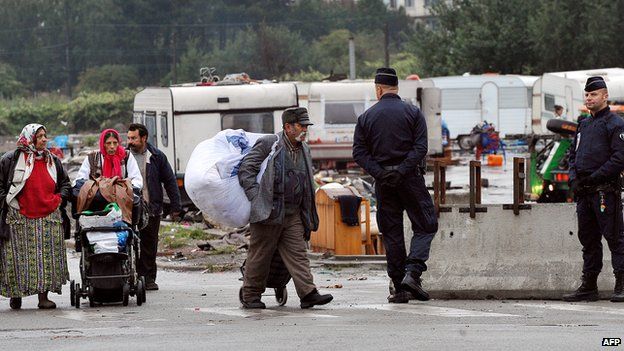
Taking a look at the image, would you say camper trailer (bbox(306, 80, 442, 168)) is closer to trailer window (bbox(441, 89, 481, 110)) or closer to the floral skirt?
trailer window (bbox(441, 89, 481, 110))

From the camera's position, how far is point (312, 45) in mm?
113875

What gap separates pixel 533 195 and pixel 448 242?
640 inches

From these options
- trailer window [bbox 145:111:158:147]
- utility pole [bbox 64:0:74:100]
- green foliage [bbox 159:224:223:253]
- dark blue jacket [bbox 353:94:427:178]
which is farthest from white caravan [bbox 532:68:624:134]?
utility pole [bbox 64:0:74:100]

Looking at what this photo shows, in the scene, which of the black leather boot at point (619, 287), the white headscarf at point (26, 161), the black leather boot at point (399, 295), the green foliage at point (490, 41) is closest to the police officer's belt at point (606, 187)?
the black leather boot at point (619, 287)

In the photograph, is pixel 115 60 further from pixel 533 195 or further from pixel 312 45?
pixel 533 195

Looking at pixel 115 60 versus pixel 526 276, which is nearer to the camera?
pixel 526 276

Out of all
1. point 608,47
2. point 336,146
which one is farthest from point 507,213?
point 608,47

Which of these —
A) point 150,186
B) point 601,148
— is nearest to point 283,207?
point 601,148

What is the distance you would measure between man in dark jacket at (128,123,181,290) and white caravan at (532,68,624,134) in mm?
28491

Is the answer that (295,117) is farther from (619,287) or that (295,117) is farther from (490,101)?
(490,101)

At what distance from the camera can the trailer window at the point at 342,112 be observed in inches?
1582

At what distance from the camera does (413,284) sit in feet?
40.7

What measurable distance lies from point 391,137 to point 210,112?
18486 millimetres

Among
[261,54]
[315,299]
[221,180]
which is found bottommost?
[315,299]
